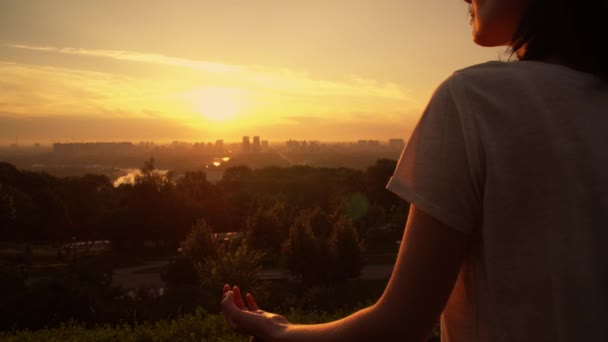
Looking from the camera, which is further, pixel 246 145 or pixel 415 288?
pixel 246 145

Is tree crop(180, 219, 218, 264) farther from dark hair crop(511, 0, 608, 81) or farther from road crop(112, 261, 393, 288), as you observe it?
dark hair crop(511, 0, 608, 81)

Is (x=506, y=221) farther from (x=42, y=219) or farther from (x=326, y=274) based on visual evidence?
(x=42, y=219)

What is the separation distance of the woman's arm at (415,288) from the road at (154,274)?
2196 cm

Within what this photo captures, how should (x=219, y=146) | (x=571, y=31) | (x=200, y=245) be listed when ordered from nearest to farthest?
(x=571, y=31), (x=200, y=245), (x=219, y=146)

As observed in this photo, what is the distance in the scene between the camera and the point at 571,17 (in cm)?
85

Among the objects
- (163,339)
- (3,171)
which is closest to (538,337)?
(163,339)

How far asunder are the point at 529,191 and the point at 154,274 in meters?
28.3

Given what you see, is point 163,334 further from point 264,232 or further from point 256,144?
point 256,144

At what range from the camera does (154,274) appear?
26.9 metres

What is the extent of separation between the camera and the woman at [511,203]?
2.46 feet

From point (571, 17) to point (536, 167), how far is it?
12.5 inches

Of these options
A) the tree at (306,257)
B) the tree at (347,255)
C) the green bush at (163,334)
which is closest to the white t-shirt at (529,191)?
the green bush at (163,334)

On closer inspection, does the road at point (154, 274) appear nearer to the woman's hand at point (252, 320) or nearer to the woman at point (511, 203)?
the woman's hand at point (252, 320)

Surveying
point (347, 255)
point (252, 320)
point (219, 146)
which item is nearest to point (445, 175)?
point (252, 320)
